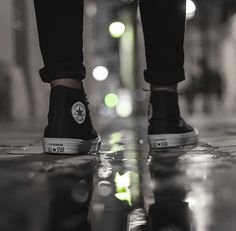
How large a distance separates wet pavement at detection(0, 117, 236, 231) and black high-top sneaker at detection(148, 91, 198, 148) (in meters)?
0.13

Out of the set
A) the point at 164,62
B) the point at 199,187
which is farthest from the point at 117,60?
the point at 199,187

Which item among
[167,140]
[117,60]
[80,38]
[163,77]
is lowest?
[167,140]

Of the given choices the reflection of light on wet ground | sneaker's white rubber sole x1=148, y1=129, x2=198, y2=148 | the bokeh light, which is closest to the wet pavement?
the reflection of light on wet ground

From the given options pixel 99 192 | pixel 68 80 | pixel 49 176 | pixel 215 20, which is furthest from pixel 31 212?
pixel 215 20

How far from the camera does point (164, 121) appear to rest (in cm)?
110

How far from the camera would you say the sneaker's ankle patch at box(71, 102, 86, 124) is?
0.98 meters

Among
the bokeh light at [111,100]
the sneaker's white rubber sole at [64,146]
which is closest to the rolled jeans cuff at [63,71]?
the sneaker's white rubber sole at [64,146]

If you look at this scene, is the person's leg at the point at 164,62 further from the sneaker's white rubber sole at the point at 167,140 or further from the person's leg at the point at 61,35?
the person's leg at the point at 61,35

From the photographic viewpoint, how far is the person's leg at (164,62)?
1081 millimetres

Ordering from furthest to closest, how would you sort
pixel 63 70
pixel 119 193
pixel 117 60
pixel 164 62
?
1. pixel 117 60
2. pixel 164 62
3. pixel 63 70
4. pixel 119 193

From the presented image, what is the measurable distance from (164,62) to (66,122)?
0.96ft

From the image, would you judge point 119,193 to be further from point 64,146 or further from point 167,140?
point 167,140

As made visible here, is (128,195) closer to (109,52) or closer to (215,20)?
(215,20)

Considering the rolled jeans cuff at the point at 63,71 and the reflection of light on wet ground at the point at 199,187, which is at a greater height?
the rolled jeans cuff at the point at 63,71
